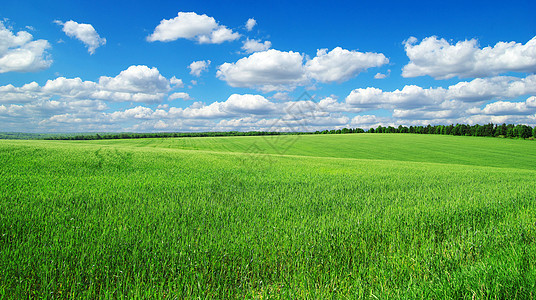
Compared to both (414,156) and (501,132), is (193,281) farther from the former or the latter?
(501,132)

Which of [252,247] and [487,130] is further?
[487,130]

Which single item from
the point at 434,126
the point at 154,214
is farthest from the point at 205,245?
the point at 434,126

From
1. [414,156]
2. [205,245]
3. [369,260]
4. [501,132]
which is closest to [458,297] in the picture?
[369,260]

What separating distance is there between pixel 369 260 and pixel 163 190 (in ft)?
18.9

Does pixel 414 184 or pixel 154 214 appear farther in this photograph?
pixel 414 184

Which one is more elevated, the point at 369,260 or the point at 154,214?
the point at 154,214

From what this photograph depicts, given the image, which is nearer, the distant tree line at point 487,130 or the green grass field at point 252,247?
the green grass field at point 252,247

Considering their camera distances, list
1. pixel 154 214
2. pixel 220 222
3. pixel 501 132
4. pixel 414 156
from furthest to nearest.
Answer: pixel 501 132 → pixel 414 156 → pixel 154 214 → pixel 220 222

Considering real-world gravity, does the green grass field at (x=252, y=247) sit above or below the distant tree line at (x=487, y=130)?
below

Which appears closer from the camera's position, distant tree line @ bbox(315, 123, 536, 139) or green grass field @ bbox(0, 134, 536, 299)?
green grass field @ bbox(0, 134, 536, 299)

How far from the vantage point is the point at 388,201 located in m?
6.77

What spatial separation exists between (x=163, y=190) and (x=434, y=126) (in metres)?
159

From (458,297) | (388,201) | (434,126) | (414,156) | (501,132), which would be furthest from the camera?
(434,126)

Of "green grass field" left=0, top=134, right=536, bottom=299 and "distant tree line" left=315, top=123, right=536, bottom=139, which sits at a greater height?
"distant tree line" left=315, top=123, right=536, bottom=139
